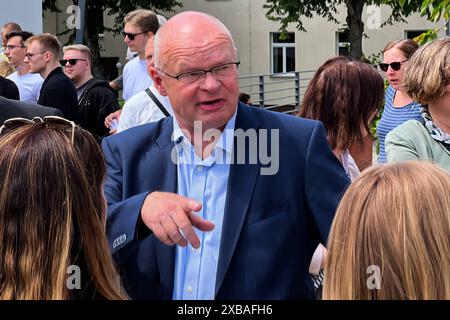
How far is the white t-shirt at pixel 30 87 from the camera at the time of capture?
7523 mm

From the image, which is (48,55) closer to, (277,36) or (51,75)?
(51,75)

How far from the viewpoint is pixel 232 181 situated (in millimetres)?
2713

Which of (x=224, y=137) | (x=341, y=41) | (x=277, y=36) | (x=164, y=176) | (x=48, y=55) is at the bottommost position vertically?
(x=164, y=176)

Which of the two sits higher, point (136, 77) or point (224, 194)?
point (136, 77)

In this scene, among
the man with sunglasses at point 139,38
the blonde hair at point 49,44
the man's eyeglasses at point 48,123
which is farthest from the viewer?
the blonde hair at point 49,44

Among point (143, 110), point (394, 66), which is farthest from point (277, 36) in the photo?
point (143, 110)

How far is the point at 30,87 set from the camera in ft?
24.8

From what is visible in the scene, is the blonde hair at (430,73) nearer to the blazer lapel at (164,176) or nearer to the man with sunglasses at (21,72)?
the blazer lapel at (164,176)

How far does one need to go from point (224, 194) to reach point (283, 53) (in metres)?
34.7

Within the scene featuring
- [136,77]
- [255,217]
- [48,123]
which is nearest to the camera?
[48,123]

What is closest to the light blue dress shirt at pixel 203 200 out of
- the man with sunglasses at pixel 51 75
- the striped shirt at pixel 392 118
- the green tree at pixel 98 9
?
the striped shirt at pixel 392 118

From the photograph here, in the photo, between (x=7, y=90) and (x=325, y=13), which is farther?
(x=325, y=13)
